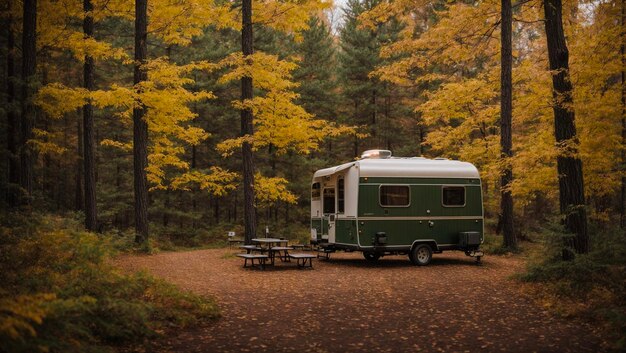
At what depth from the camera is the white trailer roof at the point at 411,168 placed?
45.8 feet

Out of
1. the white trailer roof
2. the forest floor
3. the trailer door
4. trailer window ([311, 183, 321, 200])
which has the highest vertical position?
the white trailer roof

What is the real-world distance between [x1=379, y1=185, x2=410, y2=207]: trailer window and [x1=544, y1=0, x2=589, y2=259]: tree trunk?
466 cm

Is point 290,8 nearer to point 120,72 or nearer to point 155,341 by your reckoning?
point 155,341

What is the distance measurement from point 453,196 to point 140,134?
10.3 metres

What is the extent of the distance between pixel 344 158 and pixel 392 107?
4.14m

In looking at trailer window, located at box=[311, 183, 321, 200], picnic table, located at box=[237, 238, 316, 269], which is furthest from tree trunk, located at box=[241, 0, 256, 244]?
trailer window, located at box=[311, 183, 321, 200]

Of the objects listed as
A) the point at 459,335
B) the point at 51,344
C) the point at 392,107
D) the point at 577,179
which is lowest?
the point at 459,335

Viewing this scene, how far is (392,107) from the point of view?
90.5ft

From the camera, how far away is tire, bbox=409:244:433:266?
1412 centimetres

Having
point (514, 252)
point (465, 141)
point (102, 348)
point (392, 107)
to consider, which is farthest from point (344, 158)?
point (102, 348)

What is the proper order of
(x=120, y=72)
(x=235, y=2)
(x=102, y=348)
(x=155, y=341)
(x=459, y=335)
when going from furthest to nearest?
(x=120, y=72) < (x=235, y=2) < (x=459, y=335) < (x=155, y=341) < (x=102, y=348)

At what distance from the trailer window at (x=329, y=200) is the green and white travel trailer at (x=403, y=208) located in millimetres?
32

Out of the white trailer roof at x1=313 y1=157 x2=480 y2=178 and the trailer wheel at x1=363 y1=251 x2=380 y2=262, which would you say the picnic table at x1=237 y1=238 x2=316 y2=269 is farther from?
the white trailer roof at x1=313 y1=157 x2=480 y2=178

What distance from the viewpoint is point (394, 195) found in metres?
14.1
